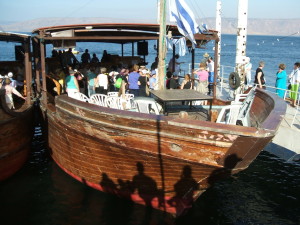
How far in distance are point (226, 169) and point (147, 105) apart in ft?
8.83

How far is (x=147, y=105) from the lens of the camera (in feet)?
28.0

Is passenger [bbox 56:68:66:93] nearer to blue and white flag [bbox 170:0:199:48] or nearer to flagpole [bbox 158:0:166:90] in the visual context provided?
flagpole [bbox 158:0:166:90]

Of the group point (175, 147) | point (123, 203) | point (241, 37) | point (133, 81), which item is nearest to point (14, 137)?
point (123, 203)

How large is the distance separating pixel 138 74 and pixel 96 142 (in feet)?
13.2

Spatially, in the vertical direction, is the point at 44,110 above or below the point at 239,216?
above

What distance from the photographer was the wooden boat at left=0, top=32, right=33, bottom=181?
910cm

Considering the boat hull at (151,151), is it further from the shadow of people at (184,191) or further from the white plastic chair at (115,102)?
the white plastic chair at (115,102)

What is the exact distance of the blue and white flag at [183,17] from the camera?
876 cm

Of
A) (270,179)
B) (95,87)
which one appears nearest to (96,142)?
(95,87)

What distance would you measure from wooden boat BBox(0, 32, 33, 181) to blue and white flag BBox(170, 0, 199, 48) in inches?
167

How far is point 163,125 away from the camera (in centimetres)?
638

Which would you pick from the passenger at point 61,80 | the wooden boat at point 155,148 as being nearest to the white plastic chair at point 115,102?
the wooden boat at point 155,148

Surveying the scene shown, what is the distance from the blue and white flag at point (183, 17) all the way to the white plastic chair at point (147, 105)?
1862mm

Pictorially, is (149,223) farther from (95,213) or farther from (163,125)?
(163,125)
